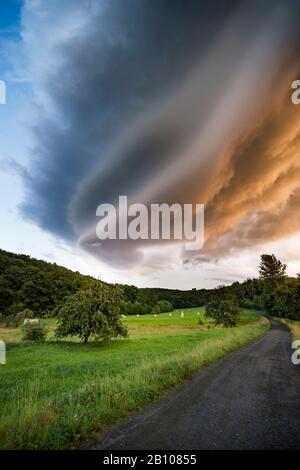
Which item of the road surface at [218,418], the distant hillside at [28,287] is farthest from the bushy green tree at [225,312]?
the distant hillside at [28,287]

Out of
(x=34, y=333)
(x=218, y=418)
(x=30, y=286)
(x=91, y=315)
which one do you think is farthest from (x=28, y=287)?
(x=218, y=418)

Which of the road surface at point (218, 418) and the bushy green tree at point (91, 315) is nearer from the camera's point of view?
the road surface at point (218, 418)

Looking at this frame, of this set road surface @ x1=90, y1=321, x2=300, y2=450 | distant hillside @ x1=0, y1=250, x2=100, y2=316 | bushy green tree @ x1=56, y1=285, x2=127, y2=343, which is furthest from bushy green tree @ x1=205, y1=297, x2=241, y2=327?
distant hillside @ x1=0, y1=250, x2=100, y2=316

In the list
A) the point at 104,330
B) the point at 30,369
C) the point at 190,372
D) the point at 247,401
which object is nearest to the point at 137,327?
the point at 104,330

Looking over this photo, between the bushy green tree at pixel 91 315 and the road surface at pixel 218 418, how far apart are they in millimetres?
20861

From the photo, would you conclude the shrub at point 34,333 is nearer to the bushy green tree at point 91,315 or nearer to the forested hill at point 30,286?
the bushy green tree at point 91,315

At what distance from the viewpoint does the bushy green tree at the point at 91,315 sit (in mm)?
33528

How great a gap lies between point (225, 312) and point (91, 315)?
111 ft

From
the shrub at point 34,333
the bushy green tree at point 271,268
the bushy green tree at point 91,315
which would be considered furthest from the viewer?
the bushy green tree at point 271,268

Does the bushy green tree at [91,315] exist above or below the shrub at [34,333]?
above

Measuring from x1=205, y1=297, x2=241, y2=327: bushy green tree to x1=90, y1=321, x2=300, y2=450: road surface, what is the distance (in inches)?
1852

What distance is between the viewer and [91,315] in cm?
3406
